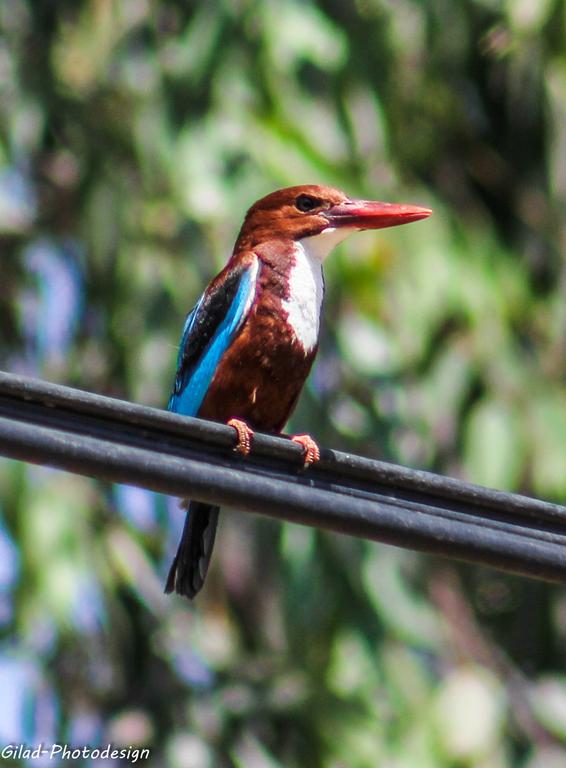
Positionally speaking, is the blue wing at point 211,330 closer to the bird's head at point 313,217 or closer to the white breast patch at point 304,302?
the white breast patch at point 304,302

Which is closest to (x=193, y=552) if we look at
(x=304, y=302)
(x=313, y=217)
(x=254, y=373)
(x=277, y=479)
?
(x=254, y=373)

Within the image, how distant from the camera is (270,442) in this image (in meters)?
2.91

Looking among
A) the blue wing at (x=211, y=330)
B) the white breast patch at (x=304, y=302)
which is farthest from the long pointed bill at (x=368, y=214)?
the blue wing at (x=211, y=330)

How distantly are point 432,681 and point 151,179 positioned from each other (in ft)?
6.60

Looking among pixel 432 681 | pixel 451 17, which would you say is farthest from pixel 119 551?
pixel 451 17

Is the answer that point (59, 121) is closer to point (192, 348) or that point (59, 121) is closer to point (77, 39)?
point (77, 39)

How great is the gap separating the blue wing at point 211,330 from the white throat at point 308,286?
0.11 m

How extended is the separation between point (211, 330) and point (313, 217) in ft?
1.81

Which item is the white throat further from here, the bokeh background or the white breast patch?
the bokeh background

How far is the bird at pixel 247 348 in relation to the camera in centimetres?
413

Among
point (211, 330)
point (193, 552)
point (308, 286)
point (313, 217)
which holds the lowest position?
point (193, 552)

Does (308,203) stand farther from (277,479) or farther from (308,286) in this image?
(277,479)

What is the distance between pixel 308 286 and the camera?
4.30m

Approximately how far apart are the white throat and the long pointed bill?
0.11 ft
